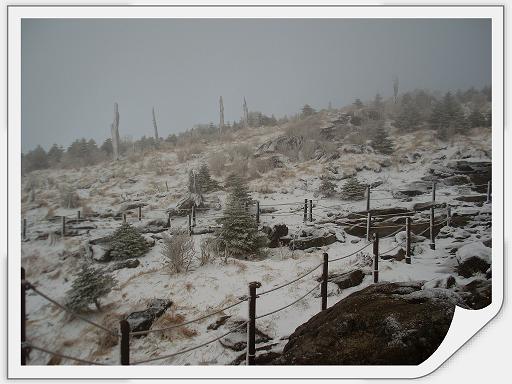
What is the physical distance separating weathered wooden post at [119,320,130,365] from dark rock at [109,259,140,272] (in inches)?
28.2

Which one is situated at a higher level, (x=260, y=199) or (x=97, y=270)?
(x=260, y=199)

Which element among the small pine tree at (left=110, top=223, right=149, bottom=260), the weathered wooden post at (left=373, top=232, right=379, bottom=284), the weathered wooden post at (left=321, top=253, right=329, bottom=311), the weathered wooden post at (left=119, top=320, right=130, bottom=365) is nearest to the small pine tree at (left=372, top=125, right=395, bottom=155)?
the weathered wooden post at (left=373, top=232, right=379, bottom=284)

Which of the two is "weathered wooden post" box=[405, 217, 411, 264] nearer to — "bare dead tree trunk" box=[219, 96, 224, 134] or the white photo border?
the white photo border

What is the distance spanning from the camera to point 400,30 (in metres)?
4.25

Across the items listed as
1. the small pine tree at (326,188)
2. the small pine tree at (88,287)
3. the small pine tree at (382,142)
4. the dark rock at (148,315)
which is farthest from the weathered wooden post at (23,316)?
the small pine tree at (382,142)

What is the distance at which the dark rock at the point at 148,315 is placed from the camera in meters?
3.81

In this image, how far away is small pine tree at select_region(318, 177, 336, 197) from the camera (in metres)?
4.34

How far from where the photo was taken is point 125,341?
356cm

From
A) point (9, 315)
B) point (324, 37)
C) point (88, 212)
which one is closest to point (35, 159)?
point (88, 212)

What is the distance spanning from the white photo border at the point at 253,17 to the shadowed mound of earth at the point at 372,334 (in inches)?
5.2

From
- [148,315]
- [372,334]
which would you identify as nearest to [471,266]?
[372,334]
